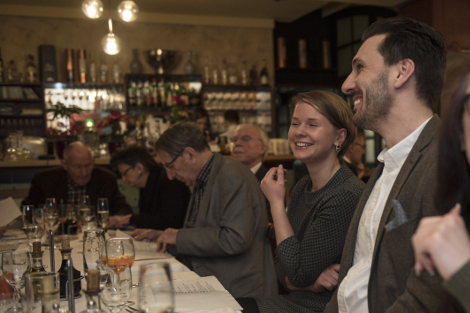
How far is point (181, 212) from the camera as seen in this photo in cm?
304

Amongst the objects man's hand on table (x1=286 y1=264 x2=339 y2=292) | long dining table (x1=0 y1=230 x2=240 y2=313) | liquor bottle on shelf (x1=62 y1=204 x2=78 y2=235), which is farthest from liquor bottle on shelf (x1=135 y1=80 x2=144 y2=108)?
man's hand on table (x1=286 y1=264 x2=339 y2=292)

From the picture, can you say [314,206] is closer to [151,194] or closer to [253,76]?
[151,194]

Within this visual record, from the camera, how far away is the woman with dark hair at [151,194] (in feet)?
9.87

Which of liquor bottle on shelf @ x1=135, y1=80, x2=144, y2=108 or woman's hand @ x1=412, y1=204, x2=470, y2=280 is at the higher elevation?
liquor bottle on shelf @ x1=135, y1=80, x2=144, y2=108

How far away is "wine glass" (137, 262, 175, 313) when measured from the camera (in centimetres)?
82

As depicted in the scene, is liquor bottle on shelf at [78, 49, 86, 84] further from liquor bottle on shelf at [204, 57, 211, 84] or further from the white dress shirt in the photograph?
the white dress shirt

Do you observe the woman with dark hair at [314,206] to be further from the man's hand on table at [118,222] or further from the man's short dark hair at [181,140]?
the man's hand on table at [118,222]

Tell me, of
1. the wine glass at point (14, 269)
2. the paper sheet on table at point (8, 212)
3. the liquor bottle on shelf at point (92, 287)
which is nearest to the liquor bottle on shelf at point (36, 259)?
the wine glass at point (14, 269)

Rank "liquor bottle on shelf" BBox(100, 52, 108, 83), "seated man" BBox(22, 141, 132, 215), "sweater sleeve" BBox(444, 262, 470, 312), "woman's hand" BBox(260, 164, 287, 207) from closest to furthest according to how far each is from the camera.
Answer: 1. "sweater sleeve" BBox(444, 262, 470, 312)
2. "woman's hand" BBox(260, 164, 287, 207)
3. "seated man" BBox(22, 141, 132, 215)
4. "liquor bottle on shelf" BBox(100, 52, 108, 83)

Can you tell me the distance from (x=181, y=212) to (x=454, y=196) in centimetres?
229

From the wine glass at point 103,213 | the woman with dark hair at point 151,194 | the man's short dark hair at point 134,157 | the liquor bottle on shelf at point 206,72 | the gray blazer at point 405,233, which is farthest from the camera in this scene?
the liquor bottle on shelf at point 206,72

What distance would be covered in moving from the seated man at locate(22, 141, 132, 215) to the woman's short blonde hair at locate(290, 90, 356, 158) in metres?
2.31

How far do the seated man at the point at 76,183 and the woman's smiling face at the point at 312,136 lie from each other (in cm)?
223

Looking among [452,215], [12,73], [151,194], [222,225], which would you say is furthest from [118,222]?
[12,73]
